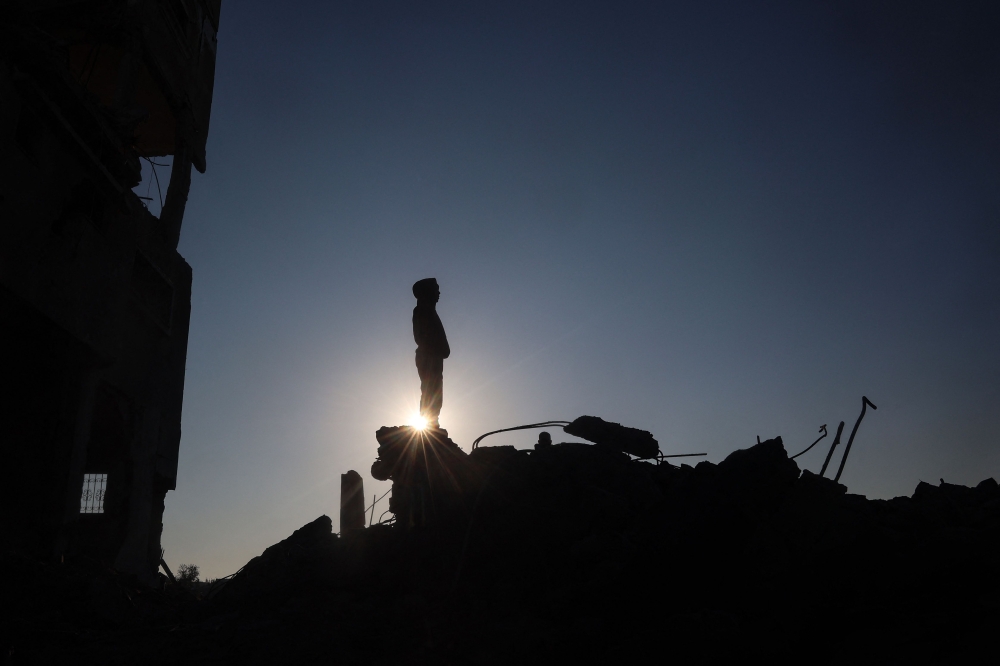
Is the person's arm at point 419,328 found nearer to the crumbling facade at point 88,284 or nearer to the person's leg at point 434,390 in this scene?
the person's leg at point 434,390

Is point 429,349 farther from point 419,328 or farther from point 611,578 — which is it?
point 611,578

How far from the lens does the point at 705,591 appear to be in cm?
646

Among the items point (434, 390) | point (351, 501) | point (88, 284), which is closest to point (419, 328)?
point (434, 390)

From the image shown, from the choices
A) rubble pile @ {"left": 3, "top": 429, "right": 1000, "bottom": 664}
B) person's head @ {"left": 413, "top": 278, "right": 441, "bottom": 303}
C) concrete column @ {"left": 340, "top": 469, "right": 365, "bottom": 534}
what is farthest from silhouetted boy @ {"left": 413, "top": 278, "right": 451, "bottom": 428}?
concrete column @ {"left": 340, "top": 469, "right": 365, "bottom": 534}

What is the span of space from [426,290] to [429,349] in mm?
846

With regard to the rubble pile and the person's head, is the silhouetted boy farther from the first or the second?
the rubble pile

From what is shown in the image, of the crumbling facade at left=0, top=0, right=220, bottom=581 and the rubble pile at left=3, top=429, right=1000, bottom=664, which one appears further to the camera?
the crumbling facade at left=0, top=0, right=220, bottom=581

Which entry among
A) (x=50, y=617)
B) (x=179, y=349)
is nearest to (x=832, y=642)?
(x=50, y=617)

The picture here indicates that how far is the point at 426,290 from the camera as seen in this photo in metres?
9.95

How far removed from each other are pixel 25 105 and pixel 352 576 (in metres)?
9.28

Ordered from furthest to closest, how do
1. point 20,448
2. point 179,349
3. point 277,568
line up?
point 179,349
point 20,448
point 277,568

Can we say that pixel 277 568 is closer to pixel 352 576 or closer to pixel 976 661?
pixel 352 576

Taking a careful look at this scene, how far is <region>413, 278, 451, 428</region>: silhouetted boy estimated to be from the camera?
31.4ft

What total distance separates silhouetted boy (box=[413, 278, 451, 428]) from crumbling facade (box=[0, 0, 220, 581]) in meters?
6.39
